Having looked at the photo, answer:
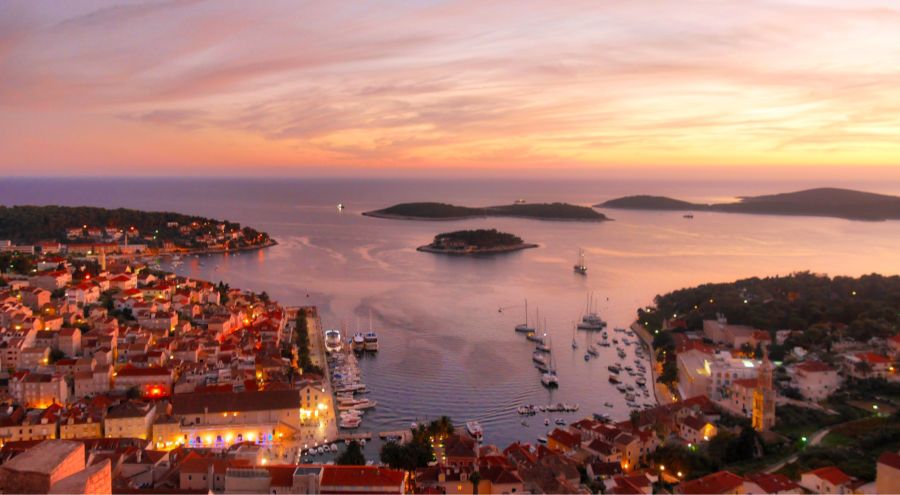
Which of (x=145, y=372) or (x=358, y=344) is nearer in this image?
(x=145, y=372)

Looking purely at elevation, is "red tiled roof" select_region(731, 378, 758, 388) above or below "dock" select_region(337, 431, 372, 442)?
above

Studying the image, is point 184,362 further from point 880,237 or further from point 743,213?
point 743,213

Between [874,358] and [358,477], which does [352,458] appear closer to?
[358,477]

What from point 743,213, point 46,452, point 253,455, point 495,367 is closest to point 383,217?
point 743,213

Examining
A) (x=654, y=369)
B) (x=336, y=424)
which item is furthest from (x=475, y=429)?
Result: (x=654, y=369)

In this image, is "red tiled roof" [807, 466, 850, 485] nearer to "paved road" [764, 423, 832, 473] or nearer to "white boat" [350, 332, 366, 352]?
"paved road" [764, 423, 832, 473]

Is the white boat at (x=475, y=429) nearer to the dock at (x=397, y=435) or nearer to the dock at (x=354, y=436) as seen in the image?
the dock at (x=397, y=435)

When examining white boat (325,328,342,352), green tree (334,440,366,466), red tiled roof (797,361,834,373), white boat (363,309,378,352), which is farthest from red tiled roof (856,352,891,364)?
white boat (325,328,342,352)

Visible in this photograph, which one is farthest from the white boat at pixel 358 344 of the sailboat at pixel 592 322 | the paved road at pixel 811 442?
the paved road at pixel 811 442
